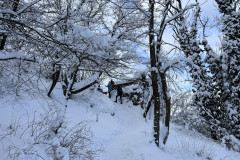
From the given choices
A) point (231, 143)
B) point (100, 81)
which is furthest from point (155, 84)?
point (231, 143)

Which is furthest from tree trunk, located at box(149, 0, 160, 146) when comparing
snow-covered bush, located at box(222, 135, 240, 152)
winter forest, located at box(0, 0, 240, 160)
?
snow-covered bush, located at box(222, 135, 240, 152)

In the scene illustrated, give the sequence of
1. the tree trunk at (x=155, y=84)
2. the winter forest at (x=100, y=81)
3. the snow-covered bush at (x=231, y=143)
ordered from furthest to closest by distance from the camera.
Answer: the snow-covered bush at (x=231, y=143) < the tree trunk at (x=155, y=84) < the winter forest at (x=100, y=81)

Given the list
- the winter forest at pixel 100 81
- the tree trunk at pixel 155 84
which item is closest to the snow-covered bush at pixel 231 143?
the winter forest at pixel 100 81

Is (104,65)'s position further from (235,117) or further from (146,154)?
(235,117)

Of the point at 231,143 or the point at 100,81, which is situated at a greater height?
the point at 100,81

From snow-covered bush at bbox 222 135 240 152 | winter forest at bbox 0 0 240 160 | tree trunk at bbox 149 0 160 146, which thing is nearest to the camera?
winter forest at bbox 0 0 240 160

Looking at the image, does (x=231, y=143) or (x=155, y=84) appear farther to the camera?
(x=231, y=143)

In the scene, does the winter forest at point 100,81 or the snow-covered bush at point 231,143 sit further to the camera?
the snow-covered bush at point 231,143

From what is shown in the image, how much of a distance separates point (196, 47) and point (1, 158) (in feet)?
39.1

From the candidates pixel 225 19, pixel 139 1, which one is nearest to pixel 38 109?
pixel 139 1

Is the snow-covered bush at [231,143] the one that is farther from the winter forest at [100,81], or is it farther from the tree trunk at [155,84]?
the tree trunk at [155,84]

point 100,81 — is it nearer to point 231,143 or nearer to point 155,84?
point 155,84

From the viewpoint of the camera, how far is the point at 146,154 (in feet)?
17.5

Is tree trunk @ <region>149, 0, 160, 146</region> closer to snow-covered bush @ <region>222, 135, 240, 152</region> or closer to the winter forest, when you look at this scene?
the winter forest
